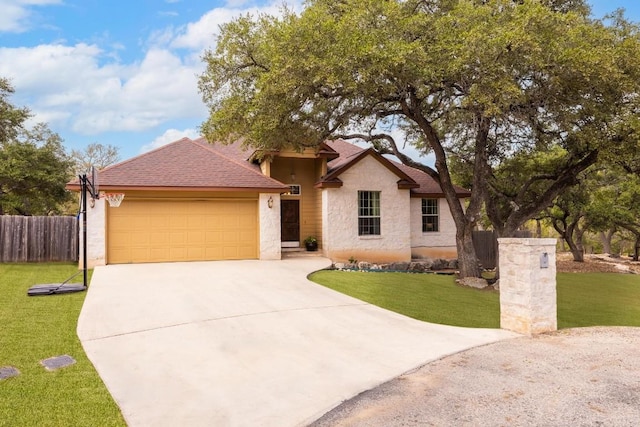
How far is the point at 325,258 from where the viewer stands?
16688mm

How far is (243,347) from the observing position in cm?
615

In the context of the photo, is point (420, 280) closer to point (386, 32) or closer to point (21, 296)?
point (386, 32)

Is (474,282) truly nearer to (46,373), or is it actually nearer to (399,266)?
(399,266)

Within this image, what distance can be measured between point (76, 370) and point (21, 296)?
17.3 feet

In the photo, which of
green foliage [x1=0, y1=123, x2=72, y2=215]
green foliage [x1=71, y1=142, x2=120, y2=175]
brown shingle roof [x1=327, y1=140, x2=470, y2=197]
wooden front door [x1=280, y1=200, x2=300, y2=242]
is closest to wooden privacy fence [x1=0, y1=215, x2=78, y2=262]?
wooden front door [x1=280, y1=200, x2=300, y2=242]

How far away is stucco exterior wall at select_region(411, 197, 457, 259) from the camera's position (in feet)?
63.4

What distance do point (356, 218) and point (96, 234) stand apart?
9.48 m

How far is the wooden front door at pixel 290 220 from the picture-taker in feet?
59.6

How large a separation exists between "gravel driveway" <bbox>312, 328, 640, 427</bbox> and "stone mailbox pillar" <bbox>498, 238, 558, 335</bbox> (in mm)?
740

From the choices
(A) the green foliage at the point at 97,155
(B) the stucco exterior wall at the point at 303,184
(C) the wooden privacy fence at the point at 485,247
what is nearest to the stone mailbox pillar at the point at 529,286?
(B) the stucco exterior wall at the point at 303,184

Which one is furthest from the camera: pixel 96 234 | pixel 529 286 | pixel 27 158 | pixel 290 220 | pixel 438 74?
pixel 27 158

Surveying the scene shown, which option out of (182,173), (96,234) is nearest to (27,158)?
(96,234)

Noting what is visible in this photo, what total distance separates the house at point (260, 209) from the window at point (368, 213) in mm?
42

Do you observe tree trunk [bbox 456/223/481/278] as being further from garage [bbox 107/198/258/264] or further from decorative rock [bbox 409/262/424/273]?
garage [bbox 107/198/258/264]
